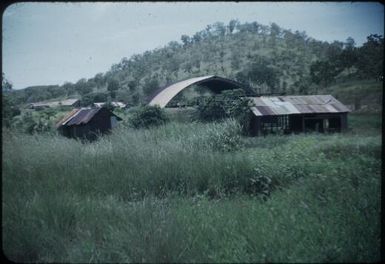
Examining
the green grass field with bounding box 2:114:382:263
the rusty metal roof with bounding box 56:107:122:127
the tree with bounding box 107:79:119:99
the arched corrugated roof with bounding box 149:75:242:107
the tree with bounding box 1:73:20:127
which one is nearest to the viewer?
the green grass field with bounding box 2:114:382:263

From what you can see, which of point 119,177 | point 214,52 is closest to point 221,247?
point 119,177

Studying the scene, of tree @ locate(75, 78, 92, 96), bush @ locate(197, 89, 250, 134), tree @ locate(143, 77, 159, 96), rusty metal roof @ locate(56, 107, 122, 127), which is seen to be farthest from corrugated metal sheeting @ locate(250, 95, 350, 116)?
tree @ locate(75, 78, 92, 96)

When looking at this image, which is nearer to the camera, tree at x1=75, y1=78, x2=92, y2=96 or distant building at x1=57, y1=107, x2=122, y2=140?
distant building at x1=57, y1=107, x2=122, y2=140

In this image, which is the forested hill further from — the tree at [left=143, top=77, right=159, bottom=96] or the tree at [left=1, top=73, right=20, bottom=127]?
the tree at [left=1, top=73, right=20, bottom=127]

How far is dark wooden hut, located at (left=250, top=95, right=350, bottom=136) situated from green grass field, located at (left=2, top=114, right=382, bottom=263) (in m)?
10.5

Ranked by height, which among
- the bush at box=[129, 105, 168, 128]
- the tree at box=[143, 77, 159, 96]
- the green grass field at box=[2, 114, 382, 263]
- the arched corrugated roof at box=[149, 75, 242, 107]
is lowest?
the green grass field at box=[2, 114, 382, 263]

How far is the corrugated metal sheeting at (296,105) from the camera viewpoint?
15.8 meters

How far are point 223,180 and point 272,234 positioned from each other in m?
2.06

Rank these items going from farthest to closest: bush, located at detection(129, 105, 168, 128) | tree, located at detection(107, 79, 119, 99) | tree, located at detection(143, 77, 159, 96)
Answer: tree, located at detection(107, 79, 119, 99) → tree, located at detection(143, 77, 159, 96) → bush, located at detection(129, 105, 168, 128)

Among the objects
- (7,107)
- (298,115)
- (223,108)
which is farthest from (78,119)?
(298,115)

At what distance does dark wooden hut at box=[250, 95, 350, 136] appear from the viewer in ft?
51.9

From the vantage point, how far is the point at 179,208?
11.9 ft

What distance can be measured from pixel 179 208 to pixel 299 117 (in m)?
14.2

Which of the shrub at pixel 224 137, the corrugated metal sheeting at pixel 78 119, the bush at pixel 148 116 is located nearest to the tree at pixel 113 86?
the bush at pixel 148 116
